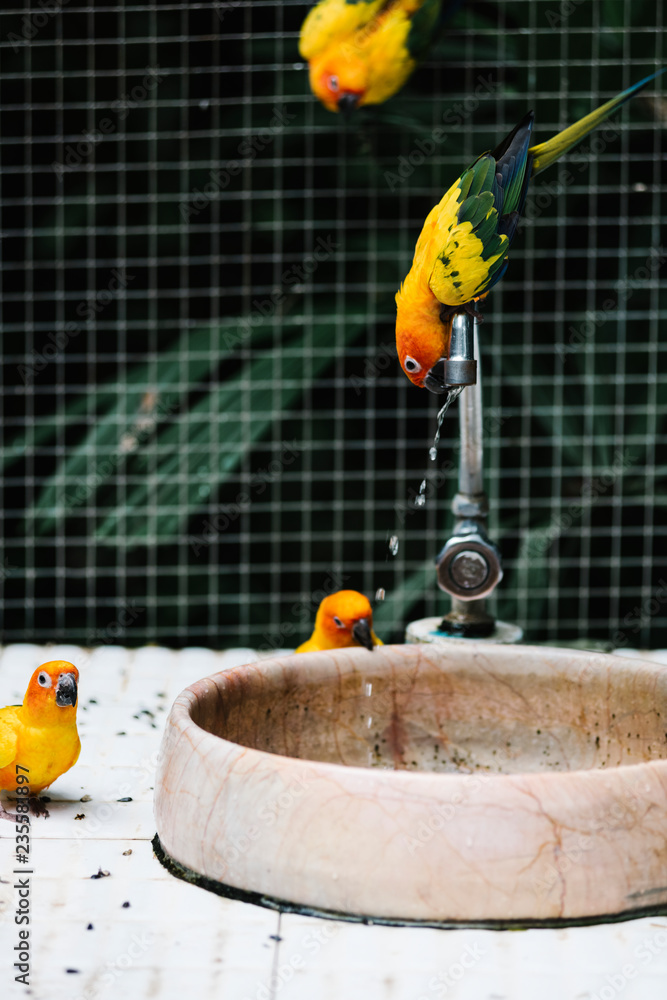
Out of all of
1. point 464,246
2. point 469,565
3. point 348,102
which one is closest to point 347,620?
point 469,565

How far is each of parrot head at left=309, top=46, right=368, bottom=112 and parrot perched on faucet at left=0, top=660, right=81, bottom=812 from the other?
111 cm

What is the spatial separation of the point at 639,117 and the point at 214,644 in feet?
4.20

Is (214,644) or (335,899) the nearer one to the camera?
(335,899)

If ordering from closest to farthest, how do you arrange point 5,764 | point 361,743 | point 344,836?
1. point 344,836
2. point 5,764
3. point 361,743

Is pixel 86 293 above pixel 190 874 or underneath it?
above

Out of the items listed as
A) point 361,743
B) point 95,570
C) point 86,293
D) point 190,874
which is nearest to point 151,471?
point 95,570

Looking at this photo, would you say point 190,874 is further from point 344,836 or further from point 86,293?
point 86,293

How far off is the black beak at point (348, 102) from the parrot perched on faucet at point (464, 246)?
0.76 m

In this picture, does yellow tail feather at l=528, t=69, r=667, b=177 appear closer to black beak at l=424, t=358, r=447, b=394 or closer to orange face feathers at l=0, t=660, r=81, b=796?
black beak at l=424, t=358, r=447, b=394

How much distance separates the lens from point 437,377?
1068mm

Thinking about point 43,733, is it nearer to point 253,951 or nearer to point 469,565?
point 253,951

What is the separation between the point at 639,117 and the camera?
78.9 inches

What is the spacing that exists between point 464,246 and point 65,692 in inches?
23.1

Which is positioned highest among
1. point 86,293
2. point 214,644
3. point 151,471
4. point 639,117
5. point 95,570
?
point 639,117
